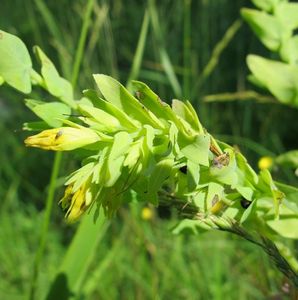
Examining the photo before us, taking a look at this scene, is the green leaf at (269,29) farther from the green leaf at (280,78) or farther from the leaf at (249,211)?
the leaf at (249,211)

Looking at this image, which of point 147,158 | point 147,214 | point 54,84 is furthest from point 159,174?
point 147,214

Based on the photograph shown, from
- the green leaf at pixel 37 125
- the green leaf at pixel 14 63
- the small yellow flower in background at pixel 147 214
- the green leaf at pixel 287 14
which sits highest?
the green leaf at pixel 14 63

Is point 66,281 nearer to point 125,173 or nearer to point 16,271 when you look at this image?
point 125,173

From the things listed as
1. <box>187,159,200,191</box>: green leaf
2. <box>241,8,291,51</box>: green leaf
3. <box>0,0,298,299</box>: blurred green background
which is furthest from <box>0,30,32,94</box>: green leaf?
<box>0,0,298,299</box>: blurred green background

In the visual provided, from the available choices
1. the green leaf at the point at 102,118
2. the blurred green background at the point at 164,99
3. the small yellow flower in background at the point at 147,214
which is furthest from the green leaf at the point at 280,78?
the small yellow flower in background at the point at 147,214

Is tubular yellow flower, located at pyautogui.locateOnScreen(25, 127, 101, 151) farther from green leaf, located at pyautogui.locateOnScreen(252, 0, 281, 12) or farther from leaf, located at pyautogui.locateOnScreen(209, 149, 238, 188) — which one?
green leaf, located at pyautogui.locateOnScreen(252, 0, 281, 12)

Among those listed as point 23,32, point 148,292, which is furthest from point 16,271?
point 23,32
